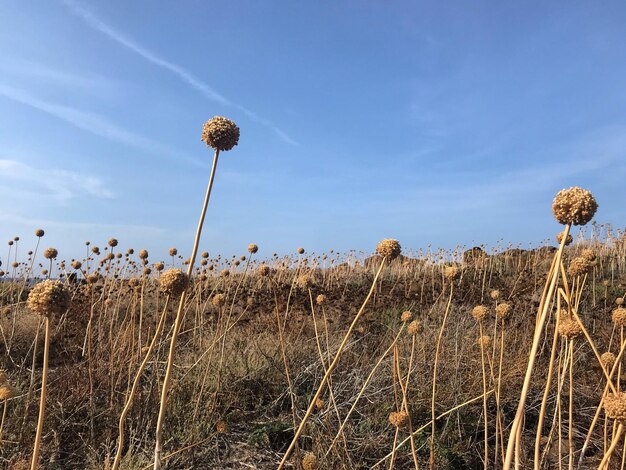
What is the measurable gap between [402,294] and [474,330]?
2.98m

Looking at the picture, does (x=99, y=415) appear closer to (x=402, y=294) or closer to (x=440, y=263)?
(x=402, y=294)

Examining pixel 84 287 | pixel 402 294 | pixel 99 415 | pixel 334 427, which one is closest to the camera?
pixel 99 415

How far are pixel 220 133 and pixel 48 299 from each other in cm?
87

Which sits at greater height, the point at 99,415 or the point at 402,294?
the point at 402,294

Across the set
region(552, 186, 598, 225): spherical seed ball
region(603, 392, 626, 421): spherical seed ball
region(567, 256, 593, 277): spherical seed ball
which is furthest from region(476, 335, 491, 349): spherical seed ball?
region(552, 186, 598, 225): spherical seed ball

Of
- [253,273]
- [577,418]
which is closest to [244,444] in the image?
[577,418]

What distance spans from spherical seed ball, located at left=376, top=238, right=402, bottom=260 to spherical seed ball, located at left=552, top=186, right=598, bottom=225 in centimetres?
71

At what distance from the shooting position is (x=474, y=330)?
5.77 meters

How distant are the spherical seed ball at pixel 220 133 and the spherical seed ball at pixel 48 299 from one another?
2.55 ft

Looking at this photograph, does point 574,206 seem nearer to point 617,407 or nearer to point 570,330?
point 617,407

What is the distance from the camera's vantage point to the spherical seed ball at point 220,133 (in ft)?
6.05

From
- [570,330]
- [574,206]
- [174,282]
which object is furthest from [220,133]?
[570,330]

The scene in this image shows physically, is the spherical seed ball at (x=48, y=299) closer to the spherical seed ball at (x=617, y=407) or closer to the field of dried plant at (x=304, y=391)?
the field of dried plant at (x=304, y=391)

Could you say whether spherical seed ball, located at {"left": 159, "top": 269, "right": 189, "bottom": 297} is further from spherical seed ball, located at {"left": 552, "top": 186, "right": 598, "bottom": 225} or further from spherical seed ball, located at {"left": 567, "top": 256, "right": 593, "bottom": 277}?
spherical seed ball, located at {"left": 567, "top": 256, "right": 593, "bottom": 277}
